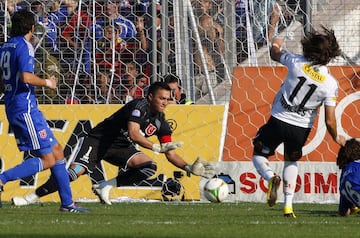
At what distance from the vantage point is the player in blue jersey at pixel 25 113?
10305 millimetres

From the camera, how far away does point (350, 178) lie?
1038cm

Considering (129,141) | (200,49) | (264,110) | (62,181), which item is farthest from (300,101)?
(200,49)

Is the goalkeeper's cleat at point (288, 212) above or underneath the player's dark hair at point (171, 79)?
underneath

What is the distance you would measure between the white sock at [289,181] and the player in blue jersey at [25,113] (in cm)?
205

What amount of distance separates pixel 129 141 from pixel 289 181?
8.38 ft

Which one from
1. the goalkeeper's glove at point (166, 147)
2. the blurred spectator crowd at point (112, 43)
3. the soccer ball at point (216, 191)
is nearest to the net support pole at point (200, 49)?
the blurred spectator crowd at point (112, 43)

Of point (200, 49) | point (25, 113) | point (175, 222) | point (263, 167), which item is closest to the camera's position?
point (175, 222)

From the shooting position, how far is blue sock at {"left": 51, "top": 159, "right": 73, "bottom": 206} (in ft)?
34.2

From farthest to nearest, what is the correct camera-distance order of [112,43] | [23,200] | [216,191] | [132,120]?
[112,43], [132,120], [216,191], [23,200]

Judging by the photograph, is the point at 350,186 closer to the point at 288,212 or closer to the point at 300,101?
the point at 288,212

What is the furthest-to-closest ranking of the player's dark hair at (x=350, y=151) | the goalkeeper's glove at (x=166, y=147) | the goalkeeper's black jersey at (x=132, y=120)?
the goalkeeper's black jersey at (x=132, y=120), the goalkeeper's glove at (x=166, y=147), the player's dark hair at (x=350, y=151)

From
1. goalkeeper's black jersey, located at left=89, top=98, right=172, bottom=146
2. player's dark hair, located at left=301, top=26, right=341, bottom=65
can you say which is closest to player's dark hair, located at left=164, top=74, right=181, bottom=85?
goalkeeper's black jersey, located at left=89, top=98, right=172, bottom=146

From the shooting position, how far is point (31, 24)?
10328mm

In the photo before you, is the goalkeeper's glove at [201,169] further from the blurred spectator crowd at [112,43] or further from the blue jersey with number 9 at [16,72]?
the blurred spectator crowd at [112,43]
